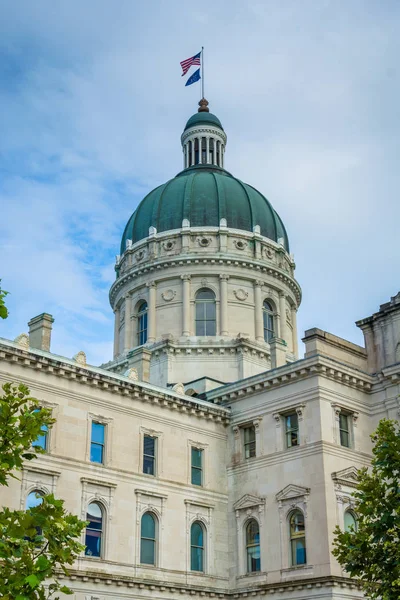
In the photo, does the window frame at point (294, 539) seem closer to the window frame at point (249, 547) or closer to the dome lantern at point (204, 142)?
the window frame at point (249, 547)

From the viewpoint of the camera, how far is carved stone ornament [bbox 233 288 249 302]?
198ft

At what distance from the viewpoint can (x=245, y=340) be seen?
57.5m

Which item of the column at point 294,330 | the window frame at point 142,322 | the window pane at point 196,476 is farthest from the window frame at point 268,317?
the window pane at point 196,476

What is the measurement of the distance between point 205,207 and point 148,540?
1157 inches

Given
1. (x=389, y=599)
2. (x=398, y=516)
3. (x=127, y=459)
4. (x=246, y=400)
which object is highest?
(x=246, y=400)

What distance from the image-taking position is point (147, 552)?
135 ft

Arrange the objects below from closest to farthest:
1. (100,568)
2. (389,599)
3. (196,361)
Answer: (389,599), (100,568), (196,361)

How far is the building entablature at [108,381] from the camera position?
38.4 meters

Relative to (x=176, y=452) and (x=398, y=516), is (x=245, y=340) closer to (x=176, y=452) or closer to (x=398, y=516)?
(x=176, y=452)

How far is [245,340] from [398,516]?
29.3 m

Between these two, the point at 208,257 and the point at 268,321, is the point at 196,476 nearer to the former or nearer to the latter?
the point at 268,321

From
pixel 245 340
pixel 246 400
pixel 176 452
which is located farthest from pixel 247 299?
pixel 176 452

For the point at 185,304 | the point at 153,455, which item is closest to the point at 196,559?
the point at 153,455

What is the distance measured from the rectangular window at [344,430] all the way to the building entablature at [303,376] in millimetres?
1683
